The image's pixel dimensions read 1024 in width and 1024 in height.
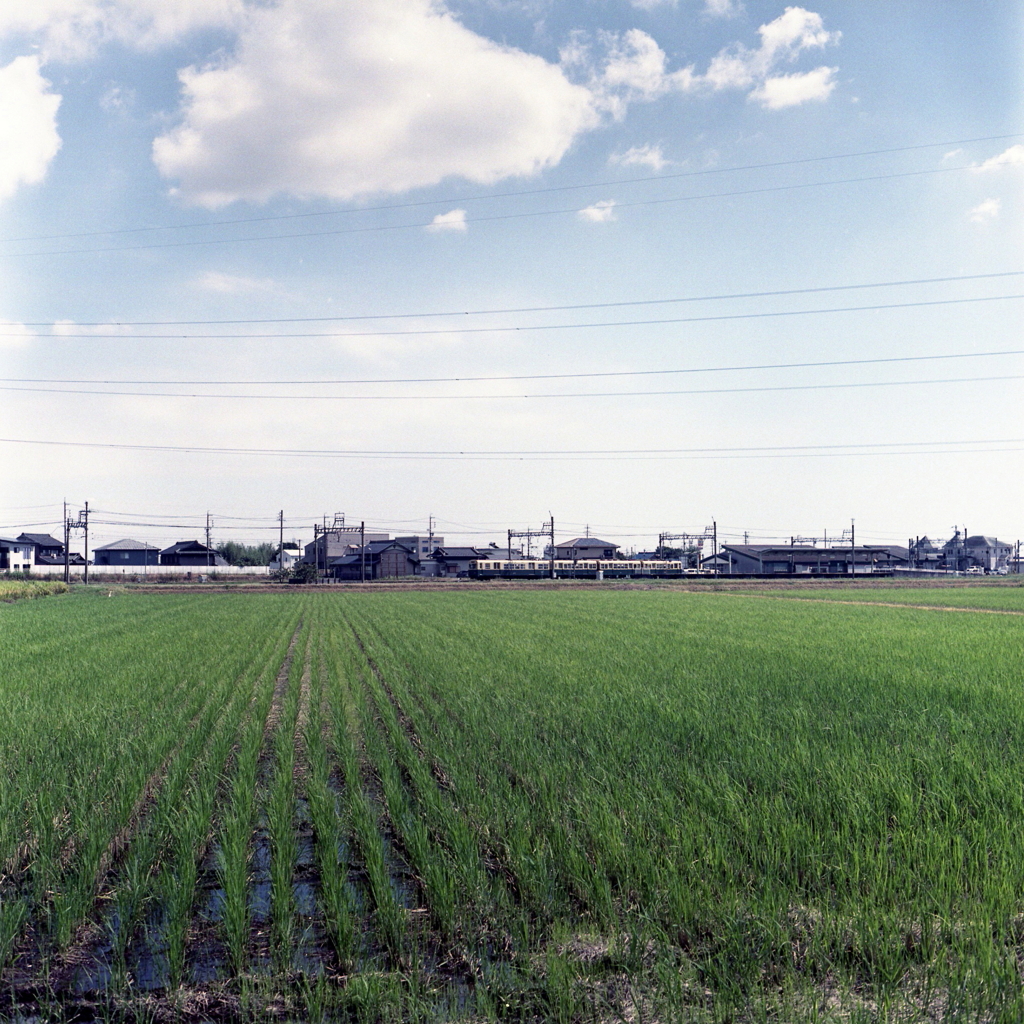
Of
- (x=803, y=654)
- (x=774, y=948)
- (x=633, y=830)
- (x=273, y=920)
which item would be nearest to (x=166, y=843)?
(x=273, y=920)

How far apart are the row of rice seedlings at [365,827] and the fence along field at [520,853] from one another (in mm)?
28

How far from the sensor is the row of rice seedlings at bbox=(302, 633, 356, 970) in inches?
136

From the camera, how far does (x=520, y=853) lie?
13.7ft

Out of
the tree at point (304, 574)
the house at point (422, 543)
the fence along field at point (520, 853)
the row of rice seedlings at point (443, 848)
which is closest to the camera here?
the fence along field at point (520, 853)

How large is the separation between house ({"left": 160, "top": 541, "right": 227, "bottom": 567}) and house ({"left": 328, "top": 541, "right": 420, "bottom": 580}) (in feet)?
45.6

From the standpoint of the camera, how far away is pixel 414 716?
8398 mm

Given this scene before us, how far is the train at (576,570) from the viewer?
69.1 meters

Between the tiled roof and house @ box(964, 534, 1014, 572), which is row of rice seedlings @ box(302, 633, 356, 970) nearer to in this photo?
the tiled roof

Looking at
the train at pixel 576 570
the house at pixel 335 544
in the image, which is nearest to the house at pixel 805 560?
the train at pixel 576 570

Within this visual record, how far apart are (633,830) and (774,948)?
4.42ft

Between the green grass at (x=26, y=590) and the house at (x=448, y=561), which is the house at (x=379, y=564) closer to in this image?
the house at (x=448, y=561)

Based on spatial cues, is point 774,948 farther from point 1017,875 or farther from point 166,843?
point 166,843

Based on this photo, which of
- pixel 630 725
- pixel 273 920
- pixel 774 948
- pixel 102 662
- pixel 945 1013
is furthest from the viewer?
pixel 102 662

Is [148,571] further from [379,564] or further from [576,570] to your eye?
[576,570]
